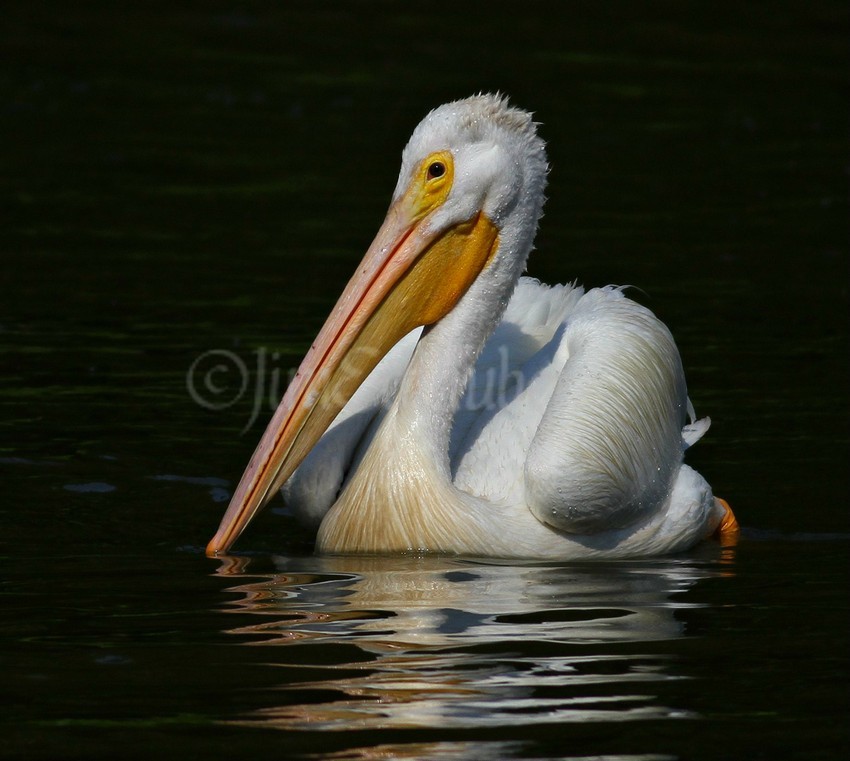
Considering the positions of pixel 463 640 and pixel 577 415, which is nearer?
pixel 463 640

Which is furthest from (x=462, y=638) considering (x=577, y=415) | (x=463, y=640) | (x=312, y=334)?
(x=312, y=334)

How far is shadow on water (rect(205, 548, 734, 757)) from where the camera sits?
4148 millimetres

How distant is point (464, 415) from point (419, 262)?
62cm

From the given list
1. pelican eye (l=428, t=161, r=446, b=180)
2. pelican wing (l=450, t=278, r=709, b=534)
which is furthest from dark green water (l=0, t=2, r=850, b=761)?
pelican eye (l=428, t=161, r=446, b=180)

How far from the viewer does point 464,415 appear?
6.13m

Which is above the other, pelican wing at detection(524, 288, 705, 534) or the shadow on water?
pelican wing at detection(524, 288, 705, 534)

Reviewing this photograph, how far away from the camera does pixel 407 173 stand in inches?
229

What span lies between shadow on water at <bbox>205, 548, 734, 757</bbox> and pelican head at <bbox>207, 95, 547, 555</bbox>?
0.46 meters

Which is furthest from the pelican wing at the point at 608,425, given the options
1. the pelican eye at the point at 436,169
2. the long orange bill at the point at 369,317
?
the pelican eye at the point at 436,169

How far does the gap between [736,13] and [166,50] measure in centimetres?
606

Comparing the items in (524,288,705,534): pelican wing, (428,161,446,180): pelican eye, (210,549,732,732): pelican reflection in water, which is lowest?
(210,549,732,732): pelican reflection in water

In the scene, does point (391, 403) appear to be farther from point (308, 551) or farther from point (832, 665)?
point (832, 665)

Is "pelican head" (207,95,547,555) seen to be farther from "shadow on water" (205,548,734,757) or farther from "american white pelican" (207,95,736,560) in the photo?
"shadow on water" (205,548,734,757)

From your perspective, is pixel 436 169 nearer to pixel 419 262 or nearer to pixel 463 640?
pixel 419 262
